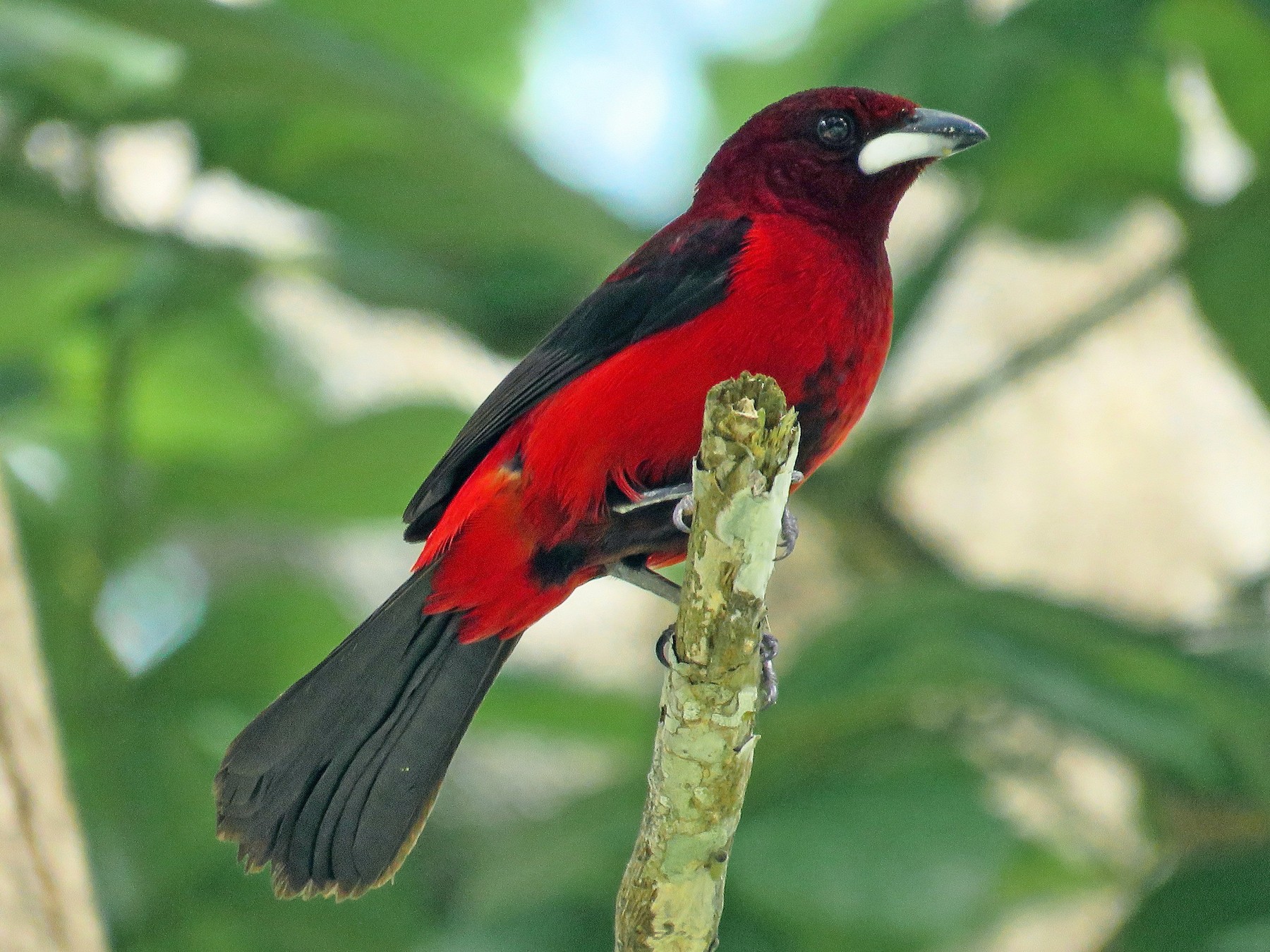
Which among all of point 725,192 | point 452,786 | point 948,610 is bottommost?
point 452,786

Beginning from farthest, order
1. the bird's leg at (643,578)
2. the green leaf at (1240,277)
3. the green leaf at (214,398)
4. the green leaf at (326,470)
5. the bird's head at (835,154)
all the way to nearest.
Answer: the green leaf at (214,398) < the green leaf at (326,470) < the green leaf at (1240,277) < the bird's head at (835,154) < the bird's leg at (643,578)

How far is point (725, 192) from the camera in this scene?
9.41ft

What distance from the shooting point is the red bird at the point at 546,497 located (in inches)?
94.9

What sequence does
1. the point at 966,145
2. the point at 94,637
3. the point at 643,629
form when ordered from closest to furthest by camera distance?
the point at 966,145
the point at 94,637
the point at 643,629

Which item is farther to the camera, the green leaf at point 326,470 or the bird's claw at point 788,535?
the green leaf at point 326,470

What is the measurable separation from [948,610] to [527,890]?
3.96 feet

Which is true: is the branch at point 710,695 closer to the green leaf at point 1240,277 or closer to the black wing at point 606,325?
the black wing at point 606,325

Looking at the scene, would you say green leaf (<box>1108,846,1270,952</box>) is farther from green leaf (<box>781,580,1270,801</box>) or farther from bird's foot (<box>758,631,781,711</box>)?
bird's foot (<box>758,631,781,711</box>)

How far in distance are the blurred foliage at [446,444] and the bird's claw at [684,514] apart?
101 cm

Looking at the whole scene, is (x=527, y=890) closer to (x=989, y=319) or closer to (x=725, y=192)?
(x=725, y=192)

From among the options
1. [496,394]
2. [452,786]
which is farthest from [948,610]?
[452,786]

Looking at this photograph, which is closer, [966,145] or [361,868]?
[361,868]

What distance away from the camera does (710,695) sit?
6.36 feet

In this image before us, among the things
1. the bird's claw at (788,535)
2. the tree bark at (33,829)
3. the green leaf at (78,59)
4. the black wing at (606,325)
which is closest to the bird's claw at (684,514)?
the bird's claw at (788,535)
